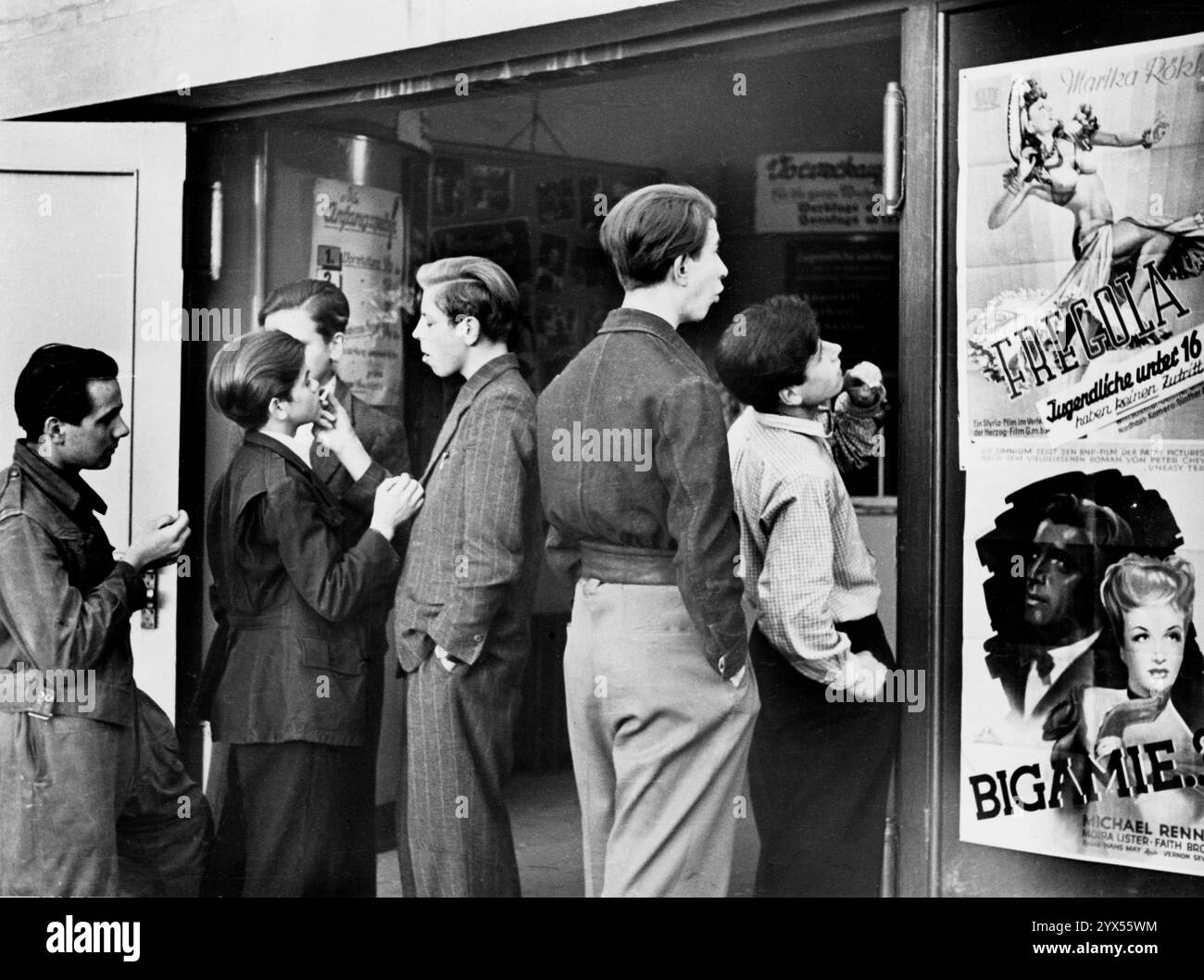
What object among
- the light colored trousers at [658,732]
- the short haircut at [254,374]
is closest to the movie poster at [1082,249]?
the light colored trousers at [658,732]

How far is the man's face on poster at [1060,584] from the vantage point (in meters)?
3.32

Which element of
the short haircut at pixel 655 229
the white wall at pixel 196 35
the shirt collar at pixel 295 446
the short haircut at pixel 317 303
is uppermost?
the white wall at pixel 196 35

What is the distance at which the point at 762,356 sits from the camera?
11.2 ft

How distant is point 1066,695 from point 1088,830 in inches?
12.5

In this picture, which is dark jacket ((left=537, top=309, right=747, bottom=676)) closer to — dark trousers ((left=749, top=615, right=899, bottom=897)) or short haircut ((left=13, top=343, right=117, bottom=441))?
dark trousers ((left=749, top=615, right=899, bottom=897))

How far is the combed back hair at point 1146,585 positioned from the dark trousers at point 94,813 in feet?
7.43

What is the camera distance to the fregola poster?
3258 mm

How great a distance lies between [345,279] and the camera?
11.8 feet

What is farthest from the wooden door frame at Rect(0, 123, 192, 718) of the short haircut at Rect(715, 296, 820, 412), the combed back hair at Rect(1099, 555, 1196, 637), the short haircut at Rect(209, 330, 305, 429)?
the combed back hair at Rect(1099, 555, 1196, 637)

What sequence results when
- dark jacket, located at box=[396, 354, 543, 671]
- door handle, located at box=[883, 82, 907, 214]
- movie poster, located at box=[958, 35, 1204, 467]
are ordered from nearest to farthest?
1. movie poster, located at box=[958, 35, 1204, 467]
2. door handle, located at box=[883, 82, 907, 214]
3. dark jacket, located at box=[396, 354, 543, 671]

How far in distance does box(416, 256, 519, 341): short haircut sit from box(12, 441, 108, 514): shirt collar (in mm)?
1012

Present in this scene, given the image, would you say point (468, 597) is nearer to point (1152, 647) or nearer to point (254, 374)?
point (254, 374)

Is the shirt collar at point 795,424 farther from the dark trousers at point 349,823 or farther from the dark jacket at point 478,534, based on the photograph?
the dark trousers at point 349,823

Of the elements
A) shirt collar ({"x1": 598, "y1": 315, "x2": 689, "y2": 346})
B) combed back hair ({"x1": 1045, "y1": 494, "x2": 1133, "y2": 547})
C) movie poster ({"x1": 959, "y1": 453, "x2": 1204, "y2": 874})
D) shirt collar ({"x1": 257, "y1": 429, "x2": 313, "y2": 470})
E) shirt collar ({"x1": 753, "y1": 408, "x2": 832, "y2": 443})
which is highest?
shirt collar ({"x1": 598, "y1": 315, "x2": 689, "y2": 346})
